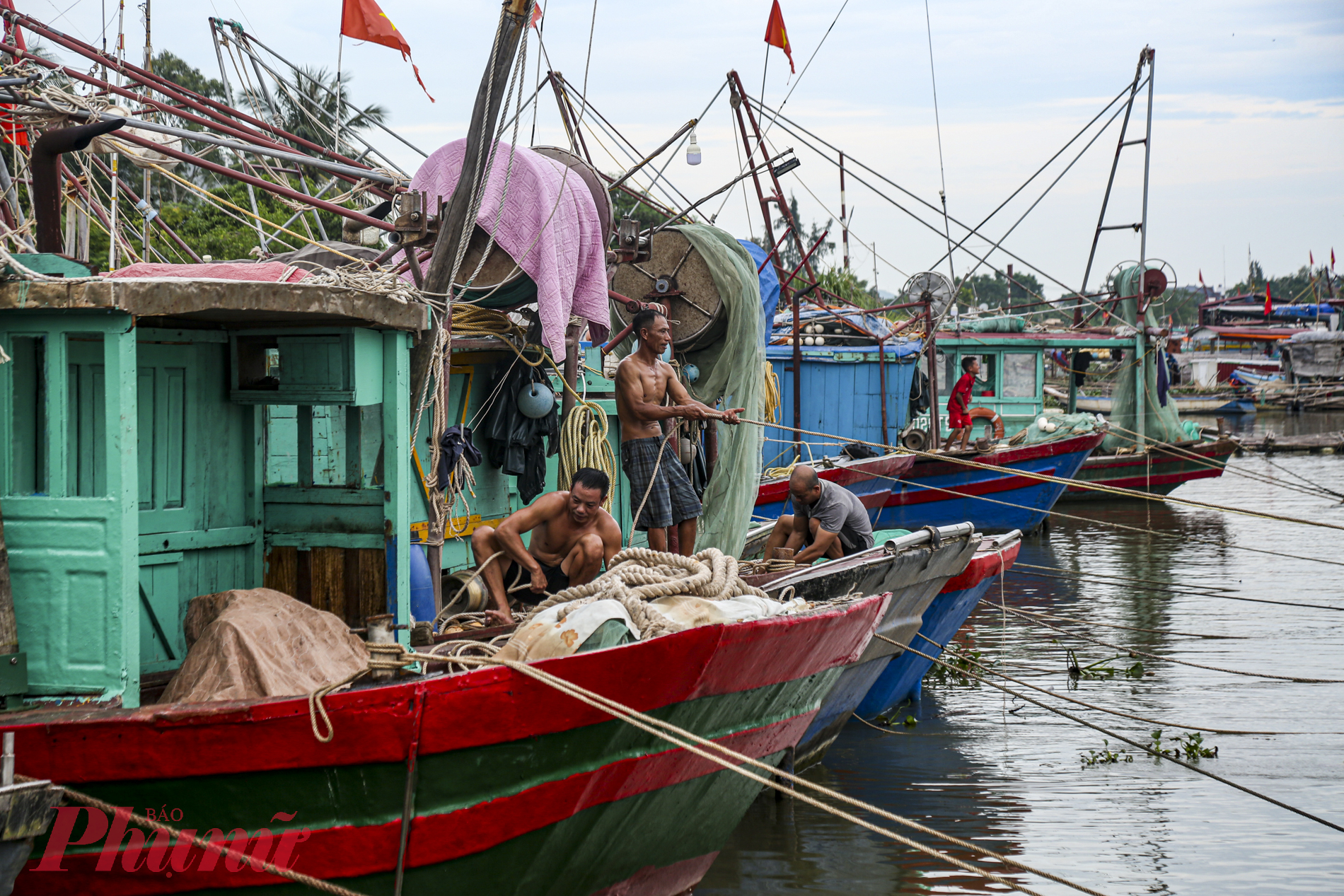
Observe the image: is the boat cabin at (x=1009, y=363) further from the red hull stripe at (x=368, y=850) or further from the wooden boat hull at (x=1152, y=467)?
the red hull stripe at (x=368, y=850)

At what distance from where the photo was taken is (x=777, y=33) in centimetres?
1075

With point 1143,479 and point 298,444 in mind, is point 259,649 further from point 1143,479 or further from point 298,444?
point 1143,479

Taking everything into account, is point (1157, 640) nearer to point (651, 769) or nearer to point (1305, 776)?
point (1305, 776)

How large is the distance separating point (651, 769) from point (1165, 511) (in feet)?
58.6

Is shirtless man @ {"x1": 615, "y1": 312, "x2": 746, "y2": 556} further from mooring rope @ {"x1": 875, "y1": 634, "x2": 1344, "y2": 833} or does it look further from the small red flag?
the small red flag

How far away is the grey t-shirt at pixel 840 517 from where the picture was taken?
7641mm

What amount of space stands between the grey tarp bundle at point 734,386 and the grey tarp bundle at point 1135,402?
11798 mm

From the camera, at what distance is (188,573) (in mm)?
4902

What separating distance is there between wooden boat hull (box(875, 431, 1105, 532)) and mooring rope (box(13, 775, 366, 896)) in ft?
39.8

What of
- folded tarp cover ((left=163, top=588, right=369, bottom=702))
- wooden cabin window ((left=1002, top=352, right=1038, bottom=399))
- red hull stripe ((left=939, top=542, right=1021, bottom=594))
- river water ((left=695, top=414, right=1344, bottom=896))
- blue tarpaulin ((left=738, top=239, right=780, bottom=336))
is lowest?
river water ((left=695, top=414, right=1344, bottom=896))

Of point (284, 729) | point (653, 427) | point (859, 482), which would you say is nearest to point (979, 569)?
point (653, 427)

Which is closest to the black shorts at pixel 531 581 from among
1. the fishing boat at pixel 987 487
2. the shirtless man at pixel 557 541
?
the shirtless man at pixel 557 541

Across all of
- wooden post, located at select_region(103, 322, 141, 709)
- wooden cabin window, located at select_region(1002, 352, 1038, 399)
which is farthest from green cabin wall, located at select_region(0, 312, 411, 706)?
wooden cabin window, located at select_region(1002, 352, 1038, 399)

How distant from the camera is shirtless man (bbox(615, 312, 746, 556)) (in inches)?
270
